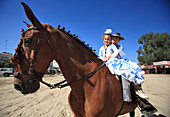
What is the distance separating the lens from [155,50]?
112ft

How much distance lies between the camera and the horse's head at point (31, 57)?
4.45 ft

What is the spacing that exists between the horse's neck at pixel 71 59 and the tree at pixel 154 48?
131 feet

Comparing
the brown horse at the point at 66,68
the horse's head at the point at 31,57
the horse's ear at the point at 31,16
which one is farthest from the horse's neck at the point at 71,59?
the horse's ear at the point at 31,16

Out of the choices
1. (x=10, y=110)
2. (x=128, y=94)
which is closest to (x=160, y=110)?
(x=128, y=94)

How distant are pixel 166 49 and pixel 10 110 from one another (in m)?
→ 42.1

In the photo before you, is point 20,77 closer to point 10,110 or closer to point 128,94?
point 128,94

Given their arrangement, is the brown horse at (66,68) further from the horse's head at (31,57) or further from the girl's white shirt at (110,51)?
the girl's white shirt at (110,51)

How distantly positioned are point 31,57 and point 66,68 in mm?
559

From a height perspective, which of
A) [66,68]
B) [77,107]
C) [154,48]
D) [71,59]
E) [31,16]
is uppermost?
[154,48]

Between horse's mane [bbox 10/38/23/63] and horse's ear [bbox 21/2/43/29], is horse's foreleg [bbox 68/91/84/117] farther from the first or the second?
horse's ear [bbox 21/2/43/29]

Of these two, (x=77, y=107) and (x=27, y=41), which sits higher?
(x=27, y=41)

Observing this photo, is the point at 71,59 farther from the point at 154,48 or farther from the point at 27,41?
the point at 154,48

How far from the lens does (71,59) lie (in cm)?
158

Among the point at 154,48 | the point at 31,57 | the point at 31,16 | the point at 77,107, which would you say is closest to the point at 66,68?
the point at 31,57
